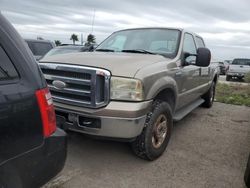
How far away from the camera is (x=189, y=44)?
5148 millimetres

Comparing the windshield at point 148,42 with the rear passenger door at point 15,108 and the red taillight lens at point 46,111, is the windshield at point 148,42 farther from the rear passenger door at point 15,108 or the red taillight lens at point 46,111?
the rear passenger door at point 15,108

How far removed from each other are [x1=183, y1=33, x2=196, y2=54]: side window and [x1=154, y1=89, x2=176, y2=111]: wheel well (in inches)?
37.2

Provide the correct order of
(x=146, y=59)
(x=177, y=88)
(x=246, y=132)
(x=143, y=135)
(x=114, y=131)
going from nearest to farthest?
(x=114, y=131) → (x=143, y=135) → (x=146, y=59) → (x=177, y=88) → (x=246, y=132)

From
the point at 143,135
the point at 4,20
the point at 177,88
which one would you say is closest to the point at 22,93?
the point at 4,20

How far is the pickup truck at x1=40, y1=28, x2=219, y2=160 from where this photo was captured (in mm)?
3193

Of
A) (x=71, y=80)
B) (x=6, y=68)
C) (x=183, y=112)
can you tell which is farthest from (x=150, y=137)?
(x=6, y=68)

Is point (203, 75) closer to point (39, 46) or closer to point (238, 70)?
point (39, 46)

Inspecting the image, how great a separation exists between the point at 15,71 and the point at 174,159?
2745 mm

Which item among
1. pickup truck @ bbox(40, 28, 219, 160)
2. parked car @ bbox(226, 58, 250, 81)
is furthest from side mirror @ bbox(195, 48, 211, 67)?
parked car @ bbox(226, 58, 250, 81)

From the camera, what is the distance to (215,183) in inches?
132

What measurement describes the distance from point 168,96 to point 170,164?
99cm

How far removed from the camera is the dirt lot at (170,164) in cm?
330

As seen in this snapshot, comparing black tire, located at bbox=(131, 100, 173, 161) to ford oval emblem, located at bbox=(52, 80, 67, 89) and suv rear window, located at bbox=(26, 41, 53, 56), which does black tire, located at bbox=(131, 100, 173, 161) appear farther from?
suv rear window, located at bbox=(26, 41, 53, 56)

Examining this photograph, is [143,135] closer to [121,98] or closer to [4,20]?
[121,98]
